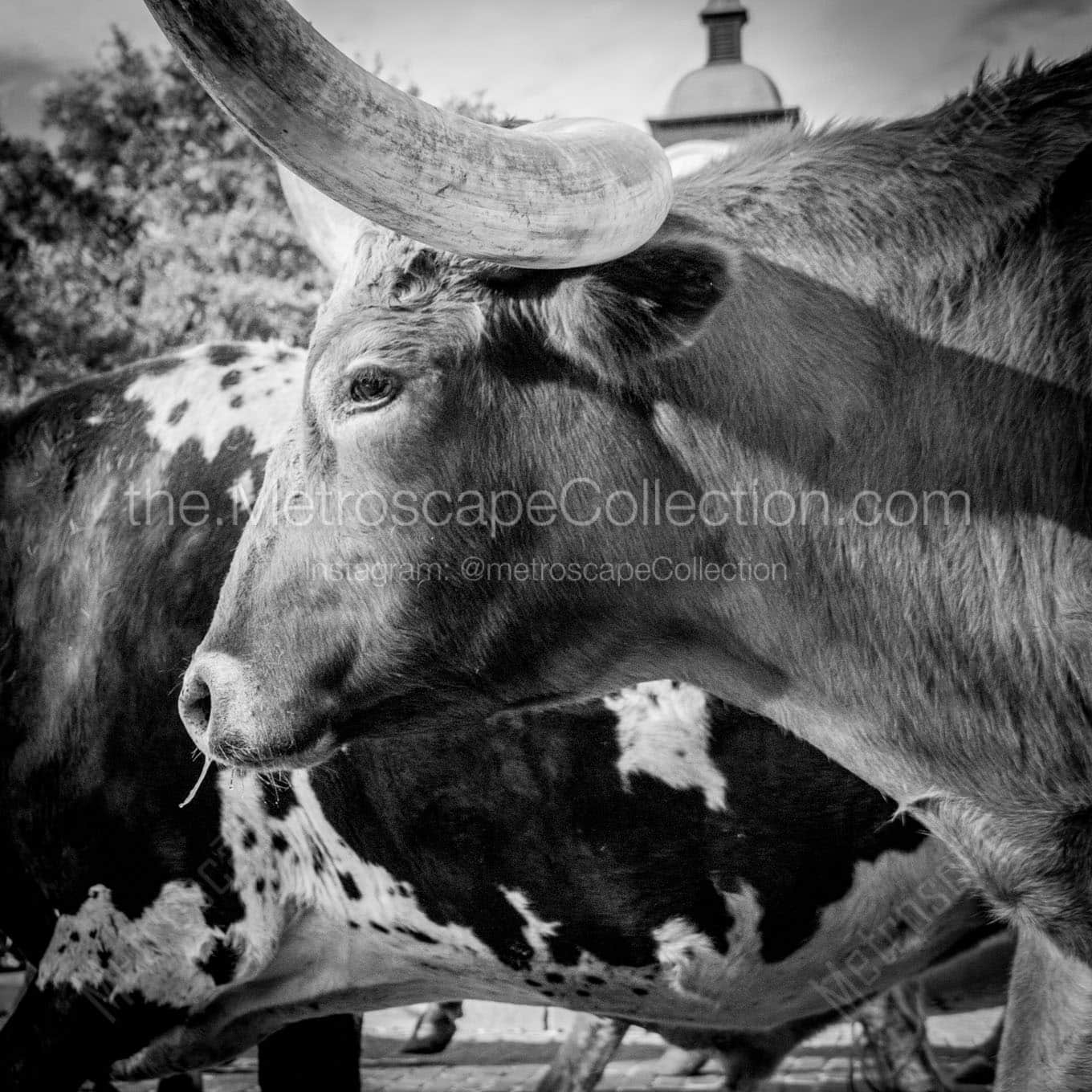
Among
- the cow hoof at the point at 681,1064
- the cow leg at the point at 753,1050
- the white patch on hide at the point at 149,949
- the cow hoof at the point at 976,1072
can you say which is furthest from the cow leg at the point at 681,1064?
the white patch on hide at the point at 149,949

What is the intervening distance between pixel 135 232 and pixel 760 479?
53.6 feet

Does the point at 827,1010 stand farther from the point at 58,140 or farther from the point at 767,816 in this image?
the point at 58,140

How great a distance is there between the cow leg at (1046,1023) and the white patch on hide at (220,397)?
204 cm

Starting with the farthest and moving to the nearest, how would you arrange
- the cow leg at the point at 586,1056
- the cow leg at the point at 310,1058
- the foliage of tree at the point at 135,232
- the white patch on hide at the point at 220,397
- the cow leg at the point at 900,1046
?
the foliage of tree at the point at 135,232 < the cow leg at the point at 900,1046 < the cow leg at the point at 586,1056 < the cow leg at the point at 310,1058 < the white patch on hide at the point at 220,397

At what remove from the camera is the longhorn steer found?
5.87 feet

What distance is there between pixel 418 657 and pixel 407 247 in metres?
0.71

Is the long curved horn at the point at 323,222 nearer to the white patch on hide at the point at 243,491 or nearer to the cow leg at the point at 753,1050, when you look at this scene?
the white patch on hide at the point at 243,491

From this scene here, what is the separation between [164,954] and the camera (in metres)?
2.89

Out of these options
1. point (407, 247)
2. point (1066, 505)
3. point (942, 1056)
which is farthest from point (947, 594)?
point (942, 1056)

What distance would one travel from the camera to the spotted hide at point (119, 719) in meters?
2.89

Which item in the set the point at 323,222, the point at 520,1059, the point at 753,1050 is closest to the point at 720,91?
the point at 520,1059

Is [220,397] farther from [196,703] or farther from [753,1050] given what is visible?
[753,1050]

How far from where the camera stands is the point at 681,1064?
5.93m

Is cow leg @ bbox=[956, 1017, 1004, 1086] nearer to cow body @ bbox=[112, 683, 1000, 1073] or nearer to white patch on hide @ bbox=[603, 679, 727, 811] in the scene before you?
cow body @ bbox=[112, 683, 1000, 1073]
